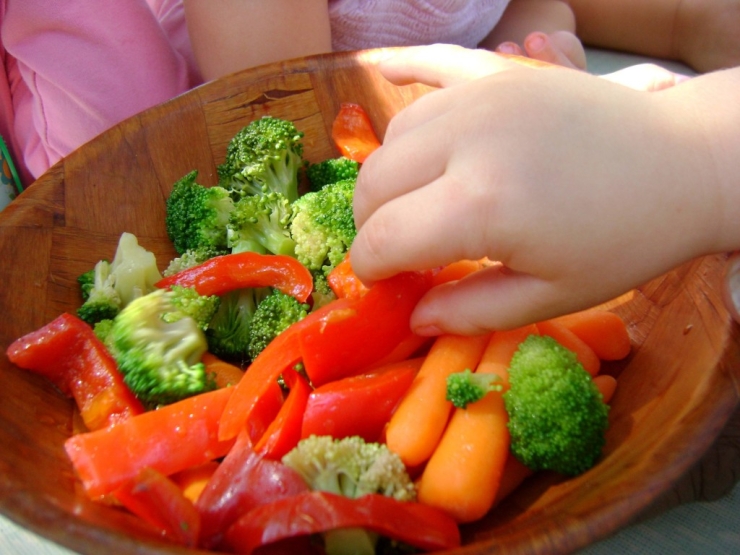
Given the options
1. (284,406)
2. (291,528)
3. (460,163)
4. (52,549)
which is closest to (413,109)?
(460,163)

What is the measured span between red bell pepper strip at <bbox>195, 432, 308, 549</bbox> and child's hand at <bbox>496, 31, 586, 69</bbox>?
143cm

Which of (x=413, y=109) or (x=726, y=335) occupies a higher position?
(x=413, y=109)

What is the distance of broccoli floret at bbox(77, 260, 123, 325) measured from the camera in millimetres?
970

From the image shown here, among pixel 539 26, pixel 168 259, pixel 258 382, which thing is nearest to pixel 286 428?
pixel 258 382

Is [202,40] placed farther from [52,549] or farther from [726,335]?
[726,335]

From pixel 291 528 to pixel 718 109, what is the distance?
0.71 meters

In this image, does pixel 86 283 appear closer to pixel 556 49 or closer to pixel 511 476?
pixel 511 476

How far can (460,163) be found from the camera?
2.23 ft

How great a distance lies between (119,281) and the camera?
1005 millimetres

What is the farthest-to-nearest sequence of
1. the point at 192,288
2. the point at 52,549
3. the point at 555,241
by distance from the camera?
1. the point at 192,288
2. the point at 52,549
3. the point at 555,241

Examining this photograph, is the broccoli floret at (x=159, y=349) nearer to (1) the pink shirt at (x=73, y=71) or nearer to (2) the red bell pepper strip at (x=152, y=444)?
(2) the red bell pepper strip at (x=152, y=444)

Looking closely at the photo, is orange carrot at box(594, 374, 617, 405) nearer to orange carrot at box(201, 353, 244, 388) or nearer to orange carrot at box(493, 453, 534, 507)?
orange carrot at box(493, 453, 534, 507)

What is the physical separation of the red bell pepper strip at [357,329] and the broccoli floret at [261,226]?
0.92 feet

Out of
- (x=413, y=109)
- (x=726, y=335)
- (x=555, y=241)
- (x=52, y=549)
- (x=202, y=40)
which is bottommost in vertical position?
(x=52, y=549)
